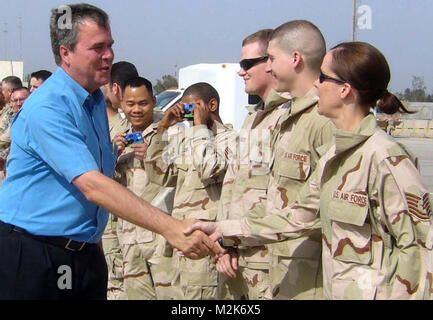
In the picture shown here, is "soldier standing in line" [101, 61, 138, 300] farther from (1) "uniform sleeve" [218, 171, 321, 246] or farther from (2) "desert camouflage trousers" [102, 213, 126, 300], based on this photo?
(1) "uniform sleeve" [218, 171, 321, 246]

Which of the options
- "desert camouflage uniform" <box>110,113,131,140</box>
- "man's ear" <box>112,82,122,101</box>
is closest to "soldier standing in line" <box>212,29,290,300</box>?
"desert camouflage uniform" <box>110,113,131,140</box>

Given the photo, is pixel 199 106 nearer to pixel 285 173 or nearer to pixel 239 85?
pixel 285 173

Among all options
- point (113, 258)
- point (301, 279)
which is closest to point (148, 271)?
point (113, 258)

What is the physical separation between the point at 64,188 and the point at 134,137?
2442 mm

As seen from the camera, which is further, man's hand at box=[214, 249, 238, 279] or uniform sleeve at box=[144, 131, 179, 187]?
uniform sleeve at box=[144, 131, 179, 187]

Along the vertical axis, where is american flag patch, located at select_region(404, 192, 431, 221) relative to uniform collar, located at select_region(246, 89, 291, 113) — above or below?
below

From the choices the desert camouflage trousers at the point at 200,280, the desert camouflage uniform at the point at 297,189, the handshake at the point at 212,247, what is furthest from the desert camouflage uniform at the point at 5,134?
the desert camouflage uniform at the point at 297,189

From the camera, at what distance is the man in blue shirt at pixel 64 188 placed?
3.06m

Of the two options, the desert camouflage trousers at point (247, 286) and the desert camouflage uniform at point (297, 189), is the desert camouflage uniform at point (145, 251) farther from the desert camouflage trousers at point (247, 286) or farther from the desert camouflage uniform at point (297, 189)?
the desert camouflage uniform at point (297, 189)

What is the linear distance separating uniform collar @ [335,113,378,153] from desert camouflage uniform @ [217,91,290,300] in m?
0.95

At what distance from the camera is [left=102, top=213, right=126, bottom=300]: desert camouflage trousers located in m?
6.26

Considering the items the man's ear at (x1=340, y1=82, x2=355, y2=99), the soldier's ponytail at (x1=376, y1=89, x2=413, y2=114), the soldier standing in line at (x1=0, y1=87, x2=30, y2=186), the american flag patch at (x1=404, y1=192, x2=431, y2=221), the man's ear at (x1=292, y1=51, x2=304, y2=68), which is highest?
the man's ear at (x1=292, y1=51, x2=304, y2=68)

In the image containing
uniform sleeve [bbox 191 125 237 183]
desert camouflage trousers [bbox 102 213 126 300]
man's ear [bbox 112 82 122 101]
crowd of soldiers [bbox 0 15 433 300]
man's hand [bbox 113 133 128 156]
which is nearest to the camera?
crowd of soldiers [bbox 0 15 433 300]
